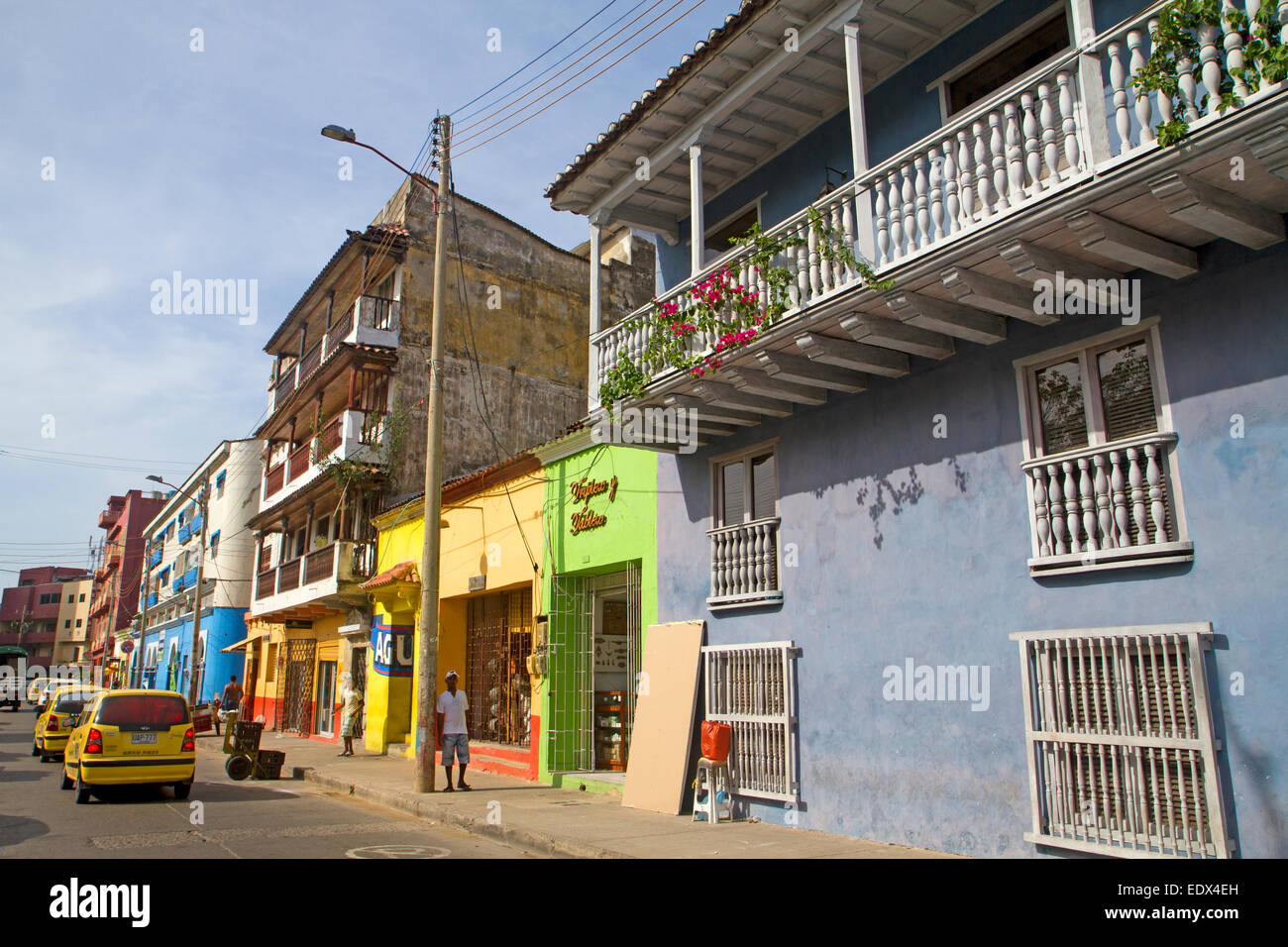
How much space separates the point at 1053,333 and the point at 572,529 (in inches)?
334

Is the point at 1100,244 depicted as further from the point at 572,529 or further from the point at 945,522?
the point at 572,529

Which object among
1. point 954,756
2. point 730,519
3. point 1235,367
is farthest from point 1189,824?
point 730,519

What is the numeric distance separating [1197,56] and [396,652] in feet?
63.0

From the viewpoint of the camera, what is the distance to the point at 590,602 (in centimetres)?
1495

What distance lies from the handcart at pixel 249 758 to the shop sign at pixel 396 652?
4.88 m

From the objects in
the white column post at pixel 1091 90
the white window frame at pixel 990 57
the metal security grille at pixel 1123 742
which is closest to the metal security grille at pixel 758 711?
the metal security grille at pixel 1123 742

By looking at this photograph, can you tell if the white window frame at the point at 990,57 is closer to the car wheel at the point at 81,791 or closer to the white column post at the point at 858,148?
the white column post at the point at 858,148

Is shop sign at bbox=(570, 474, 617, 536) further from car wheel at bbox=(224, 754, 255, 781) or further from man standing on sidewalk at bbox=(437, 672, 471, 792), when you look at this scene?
car wheel at bbox=(224, 754, 255, 781)

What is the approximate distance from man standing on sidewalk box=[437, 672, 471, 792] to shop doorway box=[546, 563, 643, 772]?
1378 mm

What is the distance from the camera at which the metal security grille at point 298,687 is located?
2761 centimetres
